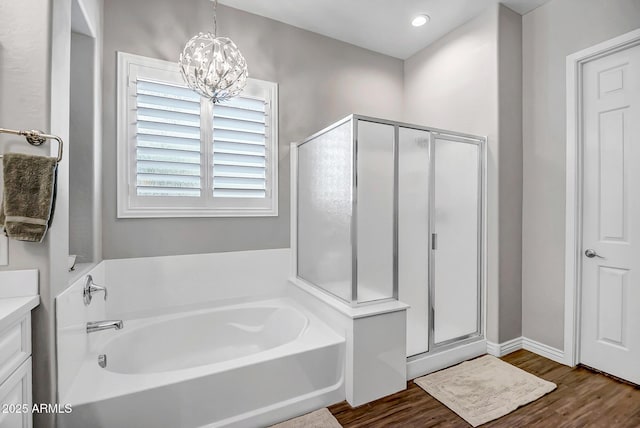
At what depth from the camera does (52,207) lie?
1212 mm

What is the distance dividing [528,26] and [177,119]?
3.10 meters

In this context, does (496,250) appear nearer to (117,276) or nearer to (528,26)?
(528,26)

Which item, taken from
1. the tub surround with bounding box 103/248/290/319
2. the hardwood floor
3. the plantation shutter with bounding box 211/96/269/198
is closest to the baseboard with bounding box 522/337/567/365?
the hardwood floor

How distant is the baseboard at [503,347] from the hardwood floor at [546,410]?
0.38 metres

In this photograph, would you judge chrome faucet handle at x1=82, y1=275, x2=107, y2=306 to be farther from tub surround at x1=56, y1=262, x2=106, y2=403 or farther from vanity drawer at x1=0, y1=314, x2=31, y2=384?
vanity drawer at x1=0, y1=314, x2=31, y2=384

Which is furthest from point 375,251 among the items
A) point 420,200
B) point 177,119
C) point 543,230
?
point 177,119

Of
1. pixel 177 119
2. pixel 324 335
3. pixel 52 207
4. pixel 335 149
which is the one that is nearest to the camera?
pixel 52 207

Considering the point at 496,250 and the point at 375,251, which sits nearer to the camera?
the point at 375,251

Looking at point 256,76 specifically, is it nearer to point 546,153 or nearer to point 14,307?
point 14,307

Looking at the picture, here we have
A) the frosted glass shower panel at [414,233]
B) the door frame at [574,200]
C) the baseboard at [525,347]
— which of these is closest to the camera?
the frosted glass shower panel at [414,233]

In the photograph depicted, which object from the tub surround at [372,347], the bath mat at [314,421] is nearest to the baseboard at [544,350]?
the tub surround at [372,347]

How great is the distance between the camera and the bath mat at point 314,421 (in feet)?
5.39

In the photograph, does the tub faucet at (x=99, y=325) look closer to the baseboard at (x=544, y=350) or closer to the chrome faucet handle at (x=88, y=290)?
the chrome faucet handle at (x=88, y=290)

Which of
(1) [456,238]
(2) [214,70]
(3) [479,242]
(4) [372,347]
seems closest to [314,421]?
(4) [372,347]
